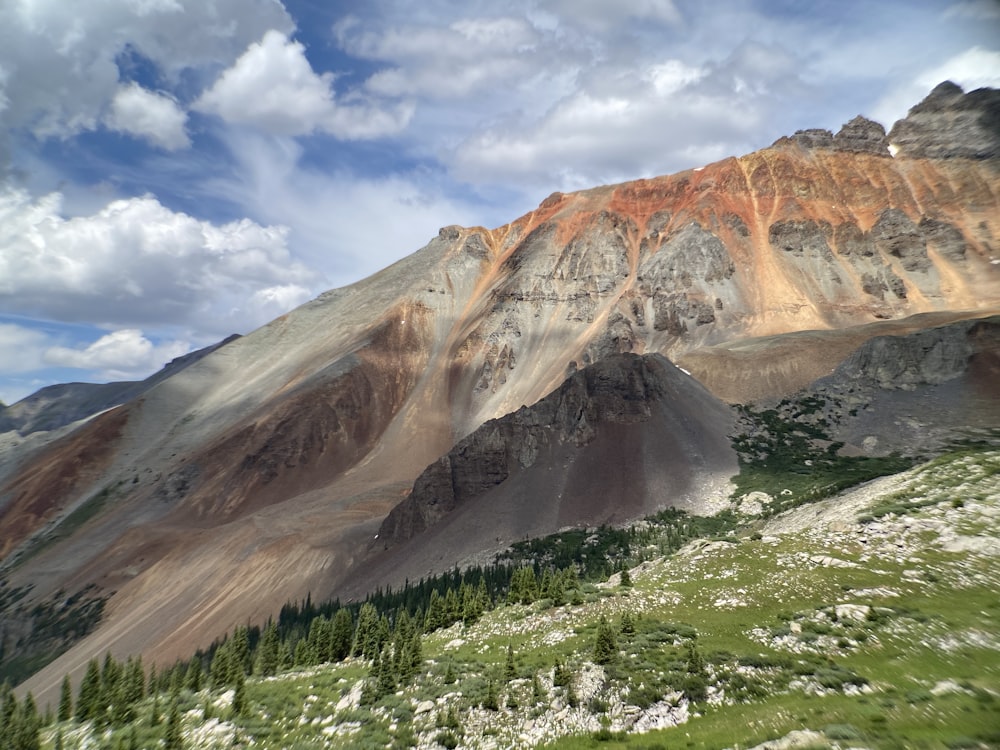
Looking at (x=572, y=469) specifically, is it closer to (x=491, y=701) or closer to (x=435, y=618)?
(x=435, y=618)

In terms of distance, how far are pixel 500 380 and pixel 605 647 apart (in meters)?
125

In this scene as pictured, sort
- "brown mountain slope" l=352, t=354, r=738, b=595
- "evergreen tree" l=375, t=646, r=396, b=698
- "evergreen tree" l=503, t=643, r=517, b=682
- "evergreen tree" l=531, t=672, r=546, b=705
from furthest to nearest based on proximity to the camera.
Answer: "brown mountain slope" l=352, t=354, r=738, b=595 → "evergreen tree" l=375, t=646, r=396, b=698 → "evergreen tree" l=503, t=643, r=517, b=682 → "evergreen tree" l=531, t=672, r=546, b=705

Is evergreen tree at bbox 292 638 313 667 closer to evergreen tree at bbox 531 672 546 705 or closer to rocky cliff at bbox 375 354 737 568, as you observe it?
evergreen tree at bbox 531 672 546 705

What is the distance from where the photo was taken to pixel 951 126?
158 metres

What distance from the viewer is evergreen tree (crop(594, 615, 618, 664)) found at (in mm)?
23138

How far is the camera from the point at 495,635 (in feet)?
106

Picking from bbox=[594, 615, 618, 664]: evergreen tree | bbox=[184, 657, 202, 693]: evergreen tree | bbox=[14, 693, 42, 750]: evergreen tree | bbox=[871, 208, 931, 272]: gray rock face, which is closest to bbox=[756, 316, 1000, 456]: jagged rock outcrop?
bbox=[871, 208, 931, 272]: gray rock face

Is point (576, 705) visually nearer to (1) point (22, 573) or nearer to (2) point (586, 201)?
(1) point (22, 573)

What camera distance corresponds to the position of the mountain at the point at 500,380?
85.2 meters

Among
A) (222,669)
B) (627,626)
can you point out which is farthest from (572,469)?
(627,626)

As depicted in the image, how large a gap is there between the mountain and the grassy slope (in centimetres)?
4418

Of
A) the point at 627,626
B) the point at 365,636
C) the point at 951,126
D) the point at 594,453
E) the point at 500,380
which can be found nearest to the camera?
the point at 627,626

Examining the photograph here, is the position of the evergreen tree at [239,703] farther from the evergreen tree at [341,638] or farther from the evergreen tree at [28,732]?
the evergreen tree at [341,638]

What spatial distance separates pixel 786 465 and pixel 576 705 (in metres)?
66.6
